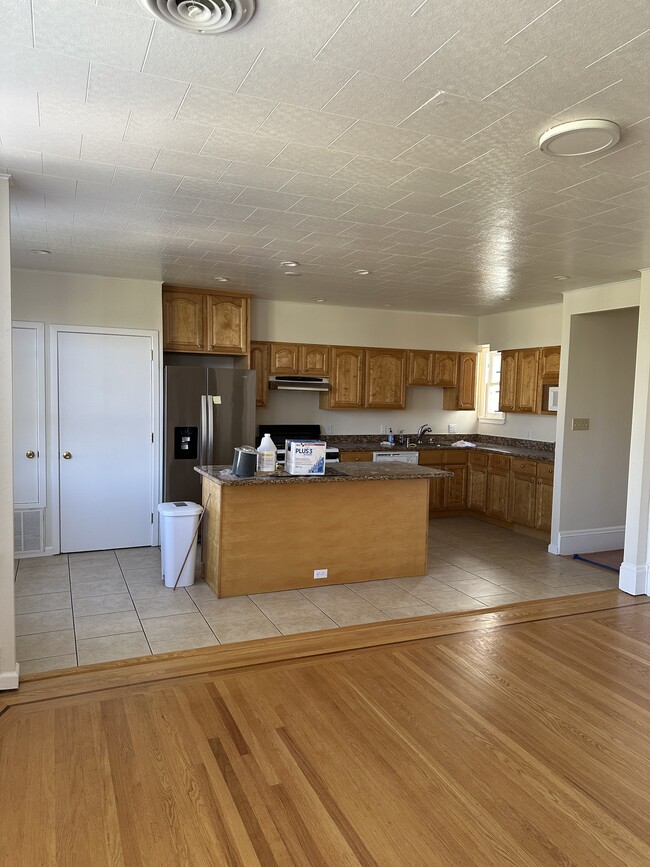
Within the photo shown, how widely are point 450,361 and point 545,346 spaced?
1.35 m

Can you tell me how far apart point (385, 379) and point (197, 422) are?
2580 millimetres

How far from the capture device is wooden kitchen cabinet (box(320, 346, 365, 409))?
278 inches

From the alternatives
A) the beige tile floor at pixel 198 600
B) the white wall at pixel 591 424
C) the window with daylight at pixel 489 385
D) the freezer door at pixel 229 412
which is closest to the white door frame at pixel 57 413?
the beige tile floor at pixel 198 600

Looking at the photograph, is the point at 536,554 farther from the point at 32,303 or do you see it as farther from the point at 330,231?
the point at 32,303

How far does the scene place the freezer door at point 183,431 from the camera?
5.68 metres

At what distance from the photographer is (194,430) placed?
578cm

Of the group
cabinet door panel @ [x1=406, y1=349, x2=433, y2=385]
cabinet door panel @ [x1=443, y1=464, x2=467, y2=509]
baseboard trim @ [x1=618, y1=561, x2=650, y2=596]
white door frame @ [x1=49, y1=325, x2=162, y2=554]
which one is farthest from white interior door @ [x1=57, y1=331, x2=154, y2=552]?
baseboard trim @ [x1=618, y1=561, x2=650, y2=596]

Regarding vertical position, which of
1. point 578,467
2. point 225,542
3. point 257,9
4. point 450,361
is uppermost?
point 257,9

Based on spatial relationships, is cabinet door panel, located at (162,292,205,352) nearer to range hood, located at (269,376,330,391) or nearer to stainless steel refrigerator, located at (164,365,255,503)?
stainless steel refrigerator, located at (164,365,255,503)

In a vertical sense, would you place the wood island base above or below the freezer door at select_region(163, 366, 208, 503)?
below

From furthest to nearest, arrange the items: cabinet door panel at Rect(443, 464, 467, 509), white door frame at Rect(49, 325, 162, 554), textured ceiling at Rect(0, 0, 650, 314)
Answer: cabinet door panel at Rect(443, 464, 467, 509), white door frame at Rect(49, 325, 162, 554), textured ceiling at Rect(0, 0, 650, 314)

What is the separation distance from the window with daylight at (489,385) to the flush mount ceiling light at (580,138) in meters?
5.46

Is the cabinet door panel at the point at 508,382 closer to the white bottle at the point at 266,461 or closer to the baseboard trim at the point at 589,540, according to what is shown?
the baseboard trim at the point at 589,540

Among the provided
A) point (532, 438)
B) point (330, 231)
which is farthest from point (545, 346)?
point (330, 231)
